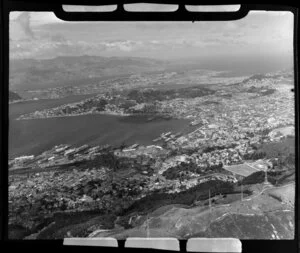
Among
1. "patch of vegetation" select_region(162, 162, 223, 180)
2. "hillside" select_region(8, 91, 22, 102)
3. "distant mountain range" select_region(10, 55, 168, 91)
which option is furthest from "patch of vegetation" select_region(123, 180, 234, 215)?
"hillside" select_region(8, 91, 22, 102)

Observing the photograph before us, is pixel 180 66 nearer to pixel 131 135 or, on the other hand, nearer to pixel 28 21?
pixel 131 135

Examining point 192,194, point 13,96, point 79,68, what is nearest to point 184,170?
point 192,194

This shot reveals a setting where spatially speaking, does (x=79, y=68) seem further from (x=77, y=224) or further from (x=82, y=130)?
(x=77, y=224)

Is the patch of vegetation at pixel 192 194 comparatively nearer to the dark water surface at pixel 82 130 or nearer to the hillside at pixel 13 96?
the dark water surface at pixel 82 130

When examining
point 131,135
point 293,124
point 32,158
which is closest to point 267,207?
point 293,124

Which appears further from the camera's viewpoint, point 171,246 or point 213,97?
point 213,97

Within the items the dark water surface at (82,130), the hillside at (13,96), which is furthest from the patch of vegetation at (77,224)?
the hillside at (13,96)
